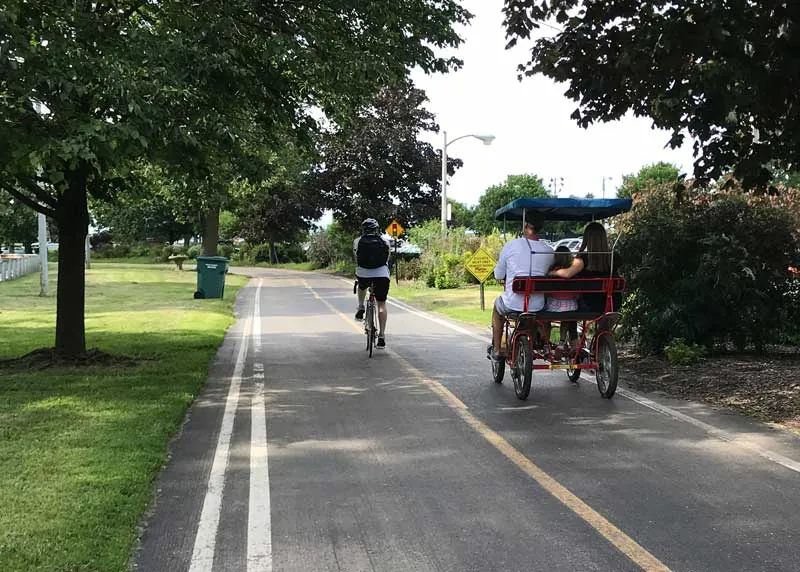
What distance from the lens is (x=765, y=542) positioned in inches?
163

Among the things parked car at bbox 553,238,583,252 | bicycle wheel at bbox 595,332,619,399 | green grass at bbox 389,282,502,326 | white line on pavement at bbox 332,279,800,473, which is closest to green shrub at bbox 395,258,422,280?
green grass at bbox 389,282,502,326

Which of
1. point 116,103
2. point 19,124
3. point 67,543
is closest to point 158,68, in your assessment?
point 116,103

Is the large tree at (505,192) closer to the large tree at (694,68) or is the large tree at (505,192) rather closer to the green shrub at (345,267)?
the green shrub at (345,267)

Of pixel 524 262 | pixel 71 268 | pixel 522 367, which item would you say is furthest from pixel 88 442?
pixel 71 268

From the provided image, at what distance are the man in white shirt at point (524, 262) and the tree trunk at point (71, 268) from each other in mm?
6046

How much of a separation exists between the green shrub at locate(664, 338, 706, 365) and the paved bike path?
1.92 meters

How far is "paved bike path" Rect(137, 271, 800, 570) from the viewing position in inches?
159

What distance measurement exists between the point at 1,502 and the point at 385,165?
40.5 metres

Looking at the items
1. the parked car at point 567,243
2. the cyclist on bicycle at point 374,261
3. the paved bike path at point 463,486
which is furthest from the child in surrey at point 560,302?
the cyclist on bicycle at point 374,261

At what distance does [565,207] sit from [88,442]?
5.88 m

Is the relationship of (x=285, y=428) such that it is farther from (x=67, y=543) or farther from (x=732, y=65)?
(x=732, y=65)

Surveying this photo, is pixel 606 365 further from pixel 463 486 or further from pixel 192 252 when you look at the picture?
pixel 192 252

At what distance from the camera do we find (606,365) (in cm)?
816

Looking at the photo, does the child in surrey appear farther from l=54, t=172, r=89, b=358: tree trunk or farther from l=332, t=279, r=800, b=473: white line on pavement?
l=54, t=172, r=89, b=358: tree trunk
